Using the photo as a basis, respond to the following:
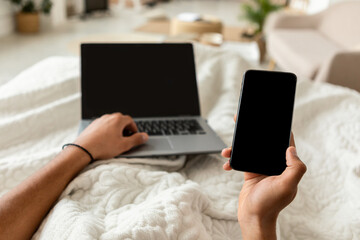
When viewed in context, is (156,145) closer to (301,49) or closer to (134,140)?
(134,140)

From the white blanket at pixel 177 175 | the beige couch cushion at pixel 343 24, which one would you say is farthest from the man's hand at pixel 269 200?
the beige couch cushion at pixel 343 24

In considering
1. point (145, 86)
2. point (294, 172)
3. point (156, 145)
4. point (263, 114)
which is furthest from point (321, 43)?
point (294, 172)

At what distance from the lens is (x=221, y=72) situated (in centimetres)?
148

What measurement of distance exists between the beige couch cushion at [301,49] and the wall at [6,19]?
122 inches

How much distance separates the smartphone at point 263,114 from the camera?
25.5 inches

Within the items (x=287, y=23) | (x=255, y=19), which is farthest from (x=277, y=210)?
(x=255, y=19)

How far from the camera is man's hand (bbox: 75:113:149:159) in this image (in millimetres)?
796

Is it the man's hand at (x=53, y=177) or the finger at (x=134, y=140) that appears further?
the finger at (x=134, y=140)

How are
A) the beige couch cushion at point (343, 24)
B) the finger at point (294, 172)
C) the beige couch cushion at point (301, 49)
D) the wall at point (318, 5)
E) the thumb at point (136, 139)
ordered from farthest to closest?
the wall at point (318, 5) → the beige couch cushion at point (343, 24) → the beige couch cushion at point (301, 49) → the thumb at point (136, 139) → the finger at point (294, 172)

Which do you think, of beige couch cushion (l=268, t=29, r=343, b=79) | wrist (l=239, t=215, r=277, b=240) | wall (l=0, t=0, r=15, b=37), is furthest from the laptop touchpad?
wall (l=0, t=0, r=15, b=37)

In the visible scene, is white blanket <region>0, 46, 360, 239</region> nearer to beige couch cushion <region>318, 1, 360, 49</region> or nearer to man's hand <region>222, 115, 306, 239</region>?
man's hand <region>222, 115, 306, 239</region>

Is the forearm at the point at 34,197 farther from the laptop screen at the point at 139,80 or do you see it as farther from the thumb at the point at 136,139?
the laptop screen at the point at 139,80

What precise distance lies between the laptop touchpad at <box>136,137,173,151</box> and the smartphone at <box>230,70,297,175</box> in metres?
0.30

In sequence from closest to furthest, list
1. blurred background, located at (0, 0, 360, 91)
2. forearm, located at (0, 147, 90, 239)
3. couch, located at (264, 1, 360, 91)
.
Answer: forearm, located at (0, 147, 90, 239), couch, located at (264, 1, 360, 91), blurred background, located at (0, 0, 360, 91)
